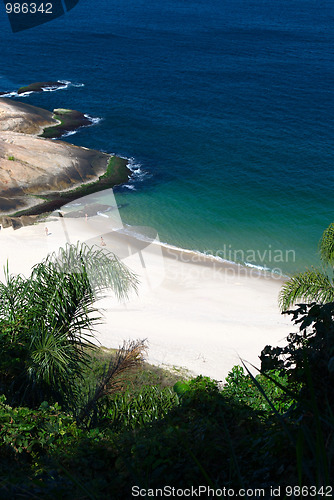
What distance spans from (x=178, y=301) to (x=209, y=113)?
26.6 meters

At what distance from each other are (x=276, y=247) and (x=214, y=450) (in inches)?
867

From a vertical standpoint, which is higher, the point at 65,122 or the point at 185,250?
the point at 65,122

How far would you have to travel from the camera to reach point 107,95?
47344 millimetres

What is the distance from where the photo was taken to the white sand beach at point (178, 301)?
16.2 meters

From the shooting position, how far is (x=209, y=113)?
42.7 m

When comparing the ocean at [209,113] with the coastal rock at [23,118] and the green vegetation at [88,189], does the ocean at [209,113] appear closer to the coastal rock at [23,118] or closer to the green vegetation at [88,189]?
the green vegetation at [88,189]

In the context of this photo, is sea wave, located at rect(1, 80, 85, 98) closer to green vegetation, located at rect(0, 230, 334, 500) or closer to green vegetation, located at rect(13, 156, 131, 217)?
green vegetation, located at rect(13, 156, 131, 217)

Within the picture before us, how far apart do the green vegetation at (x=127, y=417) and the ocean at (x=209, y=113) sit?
16917mm

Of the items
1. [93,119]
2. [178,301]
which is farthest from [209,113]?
[178,301]

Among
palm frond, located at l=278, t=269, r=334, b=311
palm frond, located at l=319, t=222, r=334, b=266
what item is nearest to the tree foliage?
A: palm frond, located at l=278, t=269, r=334, b=311

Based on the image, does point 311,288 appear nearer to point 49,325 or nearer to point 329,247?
point 329,247

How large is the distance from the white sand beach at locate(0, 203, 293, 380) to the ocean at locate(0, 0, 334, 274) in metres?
2.14

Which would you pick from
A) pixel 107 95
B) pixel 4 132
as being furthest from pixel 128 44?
pixel 4 132

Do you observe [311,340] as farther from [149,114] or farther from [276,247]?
[149,114]
